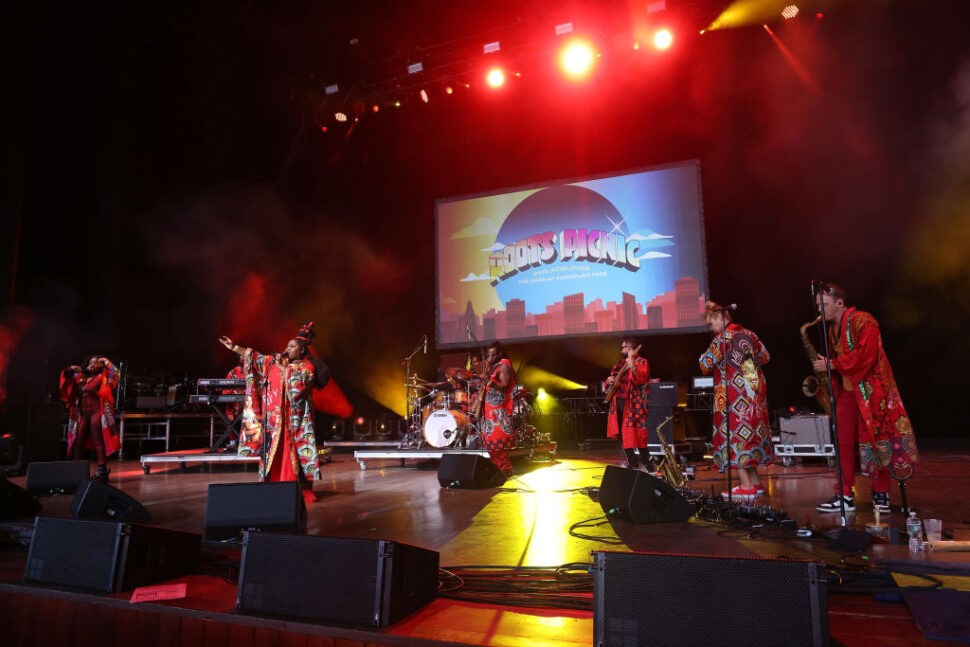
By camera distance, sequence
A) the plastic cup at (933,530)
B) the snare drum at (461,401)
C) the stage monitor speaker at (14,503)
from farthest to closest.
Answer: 1. the snare drum at (461,401)
2. the stage monitor speaker at (14,503)
3. the plastic cup at (933,530)

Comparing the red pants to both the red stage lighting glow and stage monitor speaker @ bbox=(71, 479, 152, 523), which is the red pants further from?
the red stage lighting glow

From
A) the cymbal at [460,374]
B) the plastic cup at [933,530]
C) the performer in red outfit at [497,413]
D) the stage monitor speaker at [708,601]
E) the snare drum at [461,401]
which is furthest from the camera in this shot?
the snare drum at [461,401]

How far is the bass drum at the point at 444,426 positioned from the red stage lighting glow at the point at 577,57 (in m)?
5.00

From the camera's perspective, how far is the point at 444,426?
7.45 metres

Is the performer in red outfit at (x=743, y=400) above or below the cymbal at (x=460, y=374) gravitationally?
below

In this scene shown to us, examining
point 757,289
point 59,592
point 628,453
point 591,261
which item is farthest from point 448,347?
point 59,592

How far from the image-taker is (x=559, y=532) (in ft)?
10.6

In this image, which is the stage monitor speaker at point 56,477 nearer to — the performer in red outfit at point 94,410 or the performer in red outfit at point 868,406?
the performer in red outfit at point 94,410

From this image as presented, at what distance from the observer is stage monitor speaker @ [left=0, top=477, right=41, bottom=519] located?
3.57 m

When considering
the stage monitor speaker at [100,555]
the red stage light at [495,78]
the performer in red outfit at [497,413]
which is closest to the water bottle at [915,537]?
the stage monitor speaker at [100,555]

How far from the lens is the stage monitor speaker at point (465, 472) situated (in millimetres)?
5277

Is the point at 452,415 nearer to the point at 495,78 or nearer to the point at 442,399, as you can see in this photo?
the point at 442,399

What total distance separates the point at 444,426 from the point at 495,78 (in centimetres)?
494

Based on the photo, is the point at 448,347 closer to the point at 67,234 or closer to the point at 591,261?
the point at 591,261
